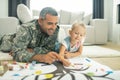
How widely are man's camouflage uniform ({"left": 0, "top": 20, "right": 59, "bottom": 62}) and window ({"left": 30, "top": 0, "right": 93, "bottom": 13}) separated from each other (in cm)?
328

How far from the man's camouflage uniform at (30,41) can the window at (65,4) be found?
3277 mm

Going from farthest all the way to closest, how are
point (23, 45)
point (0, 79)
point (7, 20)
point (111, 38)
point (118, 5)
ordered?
1. point (111, 38)
2. point (118, 5)
3. point (7, 20)
4. point (23, 45)
5. point (0, 79)

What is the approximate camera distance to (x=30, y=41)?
1.83m

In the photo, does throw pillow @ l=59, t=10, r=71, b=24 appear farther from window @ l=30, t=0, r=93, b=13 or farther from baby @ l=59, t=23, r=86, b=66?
baby @ l=59, t=23, r=86, b=66

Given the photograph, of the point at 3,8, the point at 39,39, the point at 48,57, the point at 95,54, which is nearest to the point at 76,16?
the point at 3,8

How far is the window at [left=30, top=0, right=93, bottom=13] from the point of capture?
16.9ft

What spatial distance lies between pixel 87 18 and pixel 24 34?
2992 mm

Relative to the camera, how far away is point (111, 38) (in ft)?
16.7

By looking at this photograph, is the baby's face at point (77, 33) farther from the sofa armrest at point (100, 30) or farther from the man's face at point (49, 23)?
the sofa armrest at point (100, 30)

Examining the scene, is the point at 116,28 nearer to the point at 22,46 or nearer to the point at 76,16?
the point at 76,16

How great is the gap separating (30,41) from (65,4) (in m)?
3.52

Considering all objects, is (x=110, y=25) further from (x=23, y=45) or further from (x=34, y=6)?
(x=23, y=45)

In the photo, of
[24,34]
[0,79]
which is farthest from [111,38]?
[0,79]

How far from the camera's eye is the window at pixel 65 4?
5.14m
